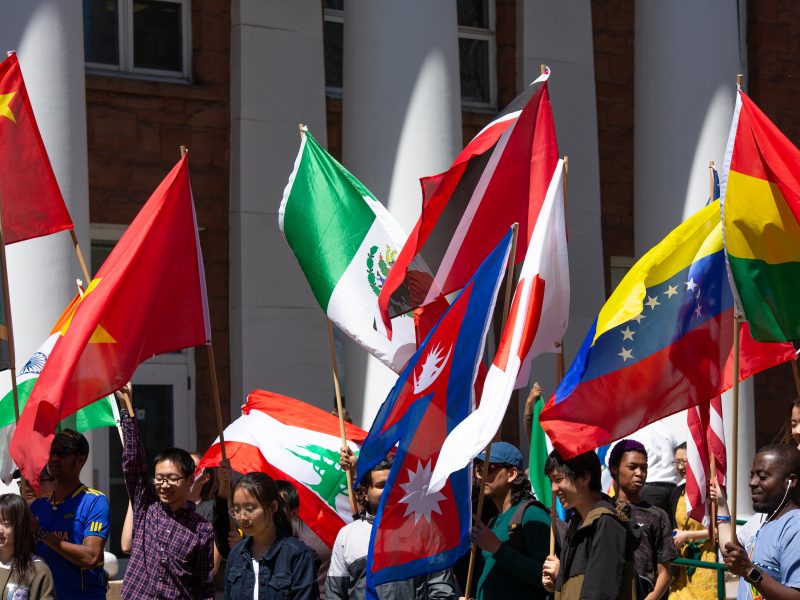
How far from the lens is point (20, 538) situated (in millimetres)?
7164

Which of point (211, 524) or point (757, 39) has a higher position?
point (757, 39)

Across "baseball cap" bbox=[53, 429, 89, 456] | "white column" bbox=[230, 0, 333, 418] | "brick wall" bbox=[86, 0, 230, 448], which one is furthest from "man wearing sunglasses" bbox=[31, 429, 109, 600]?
"brick wall" bbox=[86, 0, 230, 448]

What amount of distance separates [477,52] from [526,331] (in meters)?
9.98

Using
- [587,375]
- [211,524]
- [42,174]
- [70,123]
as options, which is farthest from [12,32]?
[587,375]

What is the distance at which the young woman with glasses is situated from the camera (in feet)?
22.8

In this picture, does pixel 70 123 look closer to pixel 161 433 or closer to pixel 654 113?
pixel 161 433

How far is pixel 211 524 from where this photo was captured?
293 inches

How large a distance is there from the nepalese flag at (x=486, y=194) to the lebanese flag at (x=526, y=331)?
59cm

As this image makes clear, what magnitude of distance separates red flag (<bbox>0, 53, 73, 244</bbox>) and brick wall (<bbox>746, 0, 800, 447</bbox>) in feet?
33.1

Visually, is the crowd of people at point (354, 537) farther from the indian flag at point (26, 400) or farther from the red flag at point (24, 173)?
the red flag at point (24, 173)

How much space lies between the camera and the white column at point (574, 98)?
15422mm

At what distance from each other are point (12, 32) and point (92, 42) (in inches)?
137

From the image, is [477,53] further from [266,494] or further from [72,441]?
[266,494]

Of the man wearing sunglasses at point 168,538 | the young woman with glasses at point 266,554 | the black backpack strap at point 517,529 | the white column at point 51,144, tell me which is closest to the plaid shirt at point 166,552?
the man wearing sunglasses at point 168,538
